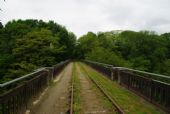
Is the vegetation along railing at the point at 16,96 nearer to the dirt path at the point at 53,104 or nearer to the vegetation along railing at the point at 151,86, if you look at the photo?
the dirt path at the point at 53,104

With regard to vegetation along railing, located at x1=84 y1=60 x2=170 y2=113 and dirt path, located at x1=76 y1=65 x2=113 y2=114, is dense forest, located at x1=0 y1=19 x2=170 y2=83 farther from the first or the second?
vegetation along railing, located at x1=84 y1=60 x2=170 y2=113

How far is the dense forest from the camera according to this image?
138ft

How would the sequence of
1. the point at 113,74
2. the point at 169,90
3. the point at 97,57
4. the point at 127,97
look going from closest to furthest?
the point at 169,90
the point at 127,97
the point at 113,74
the point at 97,57

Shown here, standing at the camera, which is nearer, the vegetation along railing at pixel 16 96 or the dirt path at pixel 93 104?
the vegetation along railing at pixel 16 96

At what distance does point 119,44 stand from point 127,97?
92964 mm

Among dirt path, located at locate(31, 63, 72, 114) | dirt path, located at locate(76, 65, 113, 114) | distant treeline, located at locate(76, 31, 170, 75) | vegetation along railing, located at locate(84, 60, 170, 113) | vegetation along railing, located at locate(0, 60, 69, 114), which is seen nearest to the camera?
vegetation along railing, located at locate(0, 60, 69, 114)

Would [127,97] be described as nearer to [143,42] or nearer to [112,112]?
[112,112]

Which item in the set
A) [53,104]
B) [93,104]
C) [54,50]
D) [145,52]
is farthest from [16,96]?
[145,52]

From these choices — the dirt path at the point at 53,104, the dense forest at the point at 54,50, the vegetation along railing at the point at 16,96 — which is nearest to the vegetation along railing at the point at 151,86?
the dirt path at the point at 53,104

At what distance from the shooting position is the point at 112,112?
34.8 ft

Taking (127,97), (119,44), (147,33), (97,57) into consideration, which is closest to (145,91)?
(127,97)

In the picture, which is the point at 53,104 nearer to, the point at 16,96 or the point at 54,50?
the point at 16,96

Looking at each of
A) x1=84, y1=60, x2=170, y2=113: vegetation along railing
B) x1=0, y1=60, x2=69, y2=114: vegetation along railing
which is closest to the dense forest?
x1=0, y1=60, x2=69, y2=114: vegetation along railing

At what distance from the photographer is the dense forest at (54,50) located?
42.0 m
